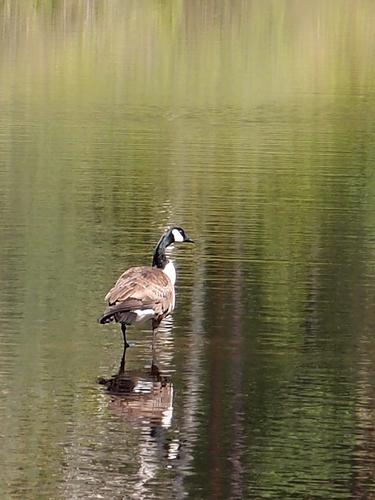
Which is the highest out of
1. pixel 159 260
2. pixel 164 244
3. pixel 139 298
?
pixel 164 244

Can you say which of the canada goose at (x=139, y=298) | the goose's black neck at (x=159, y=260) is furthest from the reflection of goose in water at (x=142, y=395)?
the goose's black neck at (x=159, y=260)

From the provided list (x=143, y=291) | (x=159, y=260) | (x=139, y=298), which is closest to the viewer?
(x=139, y=298)

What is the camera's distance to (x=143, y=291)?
58.1 ft

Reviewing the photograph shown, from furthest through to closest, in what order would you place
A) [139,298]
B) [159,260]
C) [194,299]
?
[194,299], [159,260], [139,298]

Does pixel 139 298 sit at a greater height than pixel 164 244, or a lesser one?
lesser

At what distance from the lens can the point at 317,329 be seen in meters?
20.0

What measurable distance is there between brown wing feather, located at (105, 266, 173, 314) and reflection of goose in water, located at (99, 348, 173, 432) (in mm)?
609

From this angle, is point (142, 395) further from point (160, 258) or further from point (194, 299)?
point (194, 299)

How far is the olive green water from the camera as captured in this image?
555 inches

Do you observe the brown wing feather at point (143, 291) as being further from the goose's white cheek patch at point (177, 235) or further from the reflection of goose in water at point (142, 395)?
the goose's white cheek patch at point (177, 235)

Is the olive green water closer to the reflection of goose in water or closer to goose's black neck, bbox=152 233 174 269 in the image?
the reflection of goose in water

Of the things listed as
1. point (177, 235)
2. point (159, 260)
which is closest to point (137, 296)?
point (159, 260)

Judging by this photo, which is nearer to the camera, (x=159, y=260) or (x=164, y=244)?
(x=159, y=260)

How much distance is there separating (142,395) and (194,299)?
569cm
